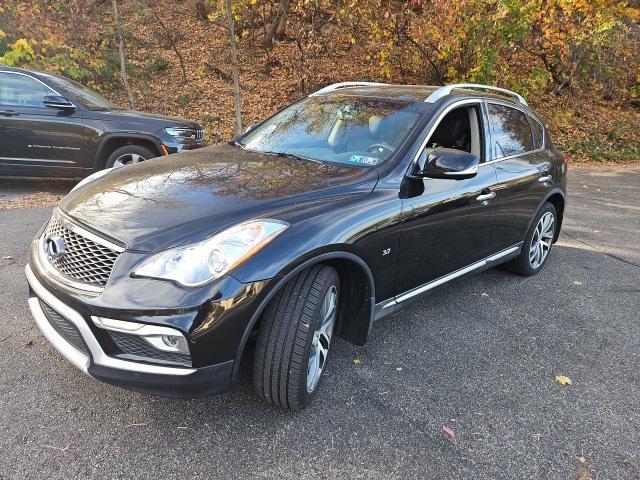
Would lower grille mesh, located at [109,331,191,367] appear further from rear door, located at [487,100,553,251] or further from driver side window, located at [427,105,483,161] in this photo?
rear door, located at [487,100,553,251]

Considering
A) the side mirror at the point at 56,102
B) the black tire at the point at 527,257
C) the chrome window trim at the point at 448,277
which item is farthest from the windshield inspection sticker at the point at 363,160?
the side mirror at the point at 56,102

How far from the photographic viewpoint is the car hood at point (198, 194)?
2312 millimetres

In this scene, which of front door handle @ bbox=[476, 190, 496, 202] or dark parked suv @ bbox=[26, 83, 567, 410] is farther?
front door handle @ bbox=[476, 190, 496, 202]

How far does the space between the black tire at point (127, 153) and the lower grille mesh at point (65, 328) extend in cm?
459

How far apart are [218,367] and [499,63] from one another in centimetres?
1234

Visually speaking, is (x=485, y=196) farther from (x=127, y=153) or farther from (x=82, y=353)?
(x=127, y=153)

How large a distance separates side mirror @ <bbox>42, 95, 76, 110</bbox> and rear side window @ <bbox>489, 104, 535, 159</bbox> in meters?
5.40

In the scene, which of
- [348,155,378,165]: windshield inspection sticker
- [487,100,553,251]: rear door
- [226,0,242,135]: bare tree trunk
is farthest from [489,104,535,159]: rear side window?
[226,0,242,135]: bare tree trunk

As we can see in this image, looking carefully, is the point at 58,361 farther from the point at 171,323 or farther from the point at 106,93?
the point at 106,93

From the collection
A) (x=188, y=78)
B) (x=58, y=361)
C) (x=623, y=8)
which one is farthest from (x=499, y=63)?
(x=58, y=361)

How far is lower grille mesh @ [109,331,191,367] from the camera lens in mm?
2125

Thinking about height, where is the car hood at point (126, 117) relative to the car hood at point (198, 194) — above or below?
below

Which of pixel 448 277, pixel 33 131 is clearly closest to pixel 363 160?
pixel 448 277

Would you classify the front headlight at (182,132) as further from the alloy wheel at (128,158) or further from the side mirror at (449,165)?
the side mirror at (449,165)
